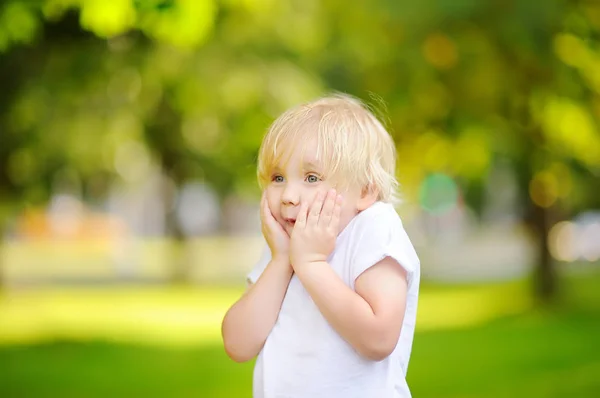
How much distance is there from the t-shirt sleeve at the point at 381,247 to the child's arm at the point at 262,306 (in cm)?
17

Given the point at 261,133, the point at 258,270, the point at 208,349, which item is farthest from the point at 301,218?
the point at 261,133

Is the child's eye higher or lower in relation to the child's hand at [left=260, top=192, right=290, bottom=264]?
higher

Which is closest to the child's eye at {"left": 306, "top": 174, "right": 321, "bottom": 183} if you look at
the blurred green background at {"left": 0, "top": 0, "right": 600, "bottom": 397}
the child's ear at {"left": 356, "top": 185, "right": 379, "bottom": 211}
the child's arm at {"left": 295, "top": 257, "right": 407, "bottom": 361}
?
the child's ear at {"left": 356, "top": 185, "right": 379, "bottom": 211}

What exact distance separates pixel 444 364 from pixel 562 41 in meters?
3.62

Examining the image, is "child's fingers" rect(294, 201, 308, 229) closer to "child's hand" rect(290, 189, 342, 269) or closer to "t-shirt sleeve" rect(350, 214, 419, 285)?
"child's hand" rect(290, 189, 342, 269)

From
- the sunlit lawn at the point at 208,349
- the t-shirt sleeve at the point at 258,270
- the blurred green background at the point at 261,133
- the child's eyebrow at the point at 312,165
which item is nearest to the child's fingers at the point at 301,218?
the child's eyebrow at the point at 312,165

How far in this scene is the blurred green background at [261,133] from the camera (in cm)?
855

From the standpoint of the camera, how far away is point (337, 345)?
2.20 m

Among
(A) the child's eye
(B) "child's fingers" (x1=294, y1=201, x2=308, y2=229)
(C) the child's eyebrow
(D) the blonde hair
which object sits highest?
(D) the blonde hair

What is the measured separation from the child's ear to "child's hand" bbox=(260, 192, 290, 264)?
0.19m

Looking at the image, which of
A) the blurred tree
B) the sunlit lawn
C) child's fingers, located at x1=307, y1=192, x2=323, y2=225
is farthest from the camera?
the sunlit lawn

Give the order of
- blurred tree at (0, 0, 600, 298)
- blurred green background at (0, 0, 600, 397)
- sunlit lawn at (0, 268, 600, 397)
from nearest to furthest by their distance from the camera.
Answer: blurred tree at (0, 0, 600, 298) → blurred green background at (0, 0, 600, 397) → sunlit lawn at (0, 268, 600, 397)

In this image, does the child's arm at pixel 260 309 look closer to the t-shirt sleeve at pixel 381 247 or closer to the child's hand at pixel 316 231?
the child's hand at pixel 316 231

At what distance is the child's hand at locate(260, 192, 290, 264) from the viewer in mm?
2303
